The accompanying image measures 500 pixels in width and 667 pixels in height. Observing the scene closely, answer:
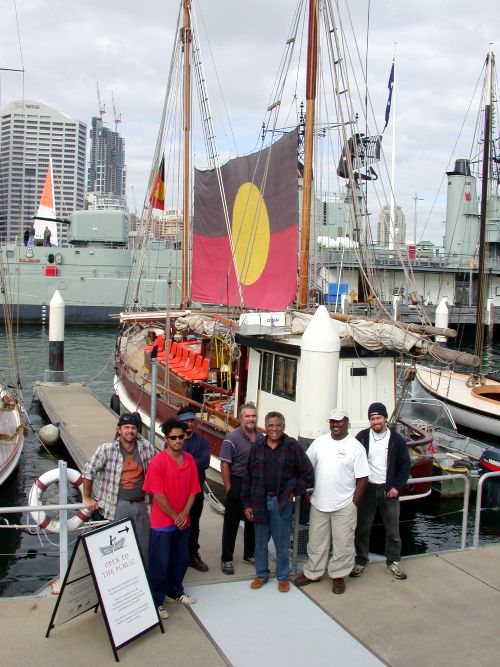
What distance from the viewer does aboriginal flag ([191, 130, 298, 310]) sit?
1590cm

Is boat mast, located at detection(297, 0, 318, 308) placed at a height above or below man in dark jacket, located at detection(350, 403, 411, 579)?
above

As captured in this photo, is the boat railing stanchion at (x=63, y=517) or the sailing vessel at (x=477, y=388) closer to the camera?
the boat railing stanchion at (x=63, y=517)

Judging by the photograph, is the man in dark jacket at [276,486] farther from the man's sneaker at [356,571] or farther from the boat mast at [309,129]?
the boat mast at [309,129]

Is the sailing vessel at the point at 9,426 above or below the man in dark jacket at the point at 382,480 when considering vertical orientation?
below

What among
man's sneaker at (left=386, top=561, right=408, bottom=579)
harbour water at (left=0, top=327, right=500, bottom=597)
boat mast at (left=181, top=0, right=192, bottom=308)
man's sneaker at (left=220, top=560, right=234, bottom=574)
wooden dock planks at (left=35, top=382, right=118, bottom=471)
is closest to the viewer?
man's sneaker at (left=386, top=561, right=408, bottom=579)

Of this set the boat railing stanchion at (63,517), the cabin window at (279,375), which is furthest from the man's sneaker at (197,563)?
the cabin window at (279,375)

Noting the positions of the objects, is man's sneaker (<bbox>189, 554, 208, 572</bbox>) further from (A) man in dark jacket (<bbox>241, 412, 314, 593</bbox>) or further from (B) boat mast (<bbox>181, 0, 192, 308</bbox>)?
(B) boat mast (<bbox>181, 0, 192, 308</bbox>)

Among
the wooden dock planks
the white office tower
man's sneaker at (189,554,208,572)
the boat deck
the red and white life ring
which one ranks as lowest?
the wooden dock planks

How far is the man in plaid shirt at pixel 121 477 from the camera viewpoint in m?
5.92

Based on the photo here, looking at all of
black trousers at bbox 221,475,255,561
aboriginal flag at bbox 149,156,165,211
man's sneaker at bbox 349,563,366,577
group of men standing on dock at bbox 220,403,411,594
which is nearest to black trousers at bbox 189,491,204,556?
black trousers at bbox 221,475,255,561

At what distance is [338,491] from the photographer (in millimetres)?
6285

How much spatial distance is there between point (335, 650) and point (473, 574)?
7.56 ft

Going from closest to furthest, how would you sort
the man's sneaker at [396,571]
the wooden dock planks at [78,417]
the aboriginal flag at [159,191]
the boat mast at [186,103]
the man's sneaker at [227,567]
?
the man's sneaker at [396,571] < the man's sneaker at [227,567] < the wooden dock planks at [78,417] < the boat mast at [186,103] < the aboriginal flag at [159,191]

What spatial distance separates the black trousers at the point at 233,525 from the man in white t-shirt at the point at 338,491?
31.3 inches
